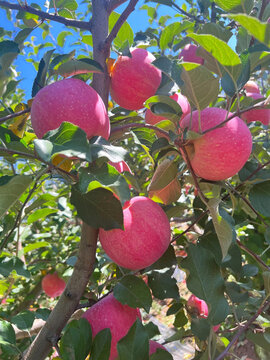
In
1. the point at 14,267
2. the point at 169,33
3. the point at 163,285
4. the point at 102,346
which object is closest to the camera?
the point at 102,346

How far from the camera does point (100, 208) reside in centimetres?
58

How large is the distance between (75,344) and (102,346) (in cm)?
5

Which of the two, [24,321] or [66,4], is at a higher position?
[66,4]

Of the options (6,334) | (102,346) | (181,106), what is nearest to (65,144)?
(102,346)

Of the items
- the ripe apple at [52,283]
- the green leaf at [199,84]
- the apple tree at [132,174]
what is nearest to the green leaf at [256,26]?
the apple tree at [132,174]

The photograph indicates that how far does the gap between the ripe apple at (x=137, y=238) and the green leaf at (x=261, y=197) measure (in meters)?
0.25

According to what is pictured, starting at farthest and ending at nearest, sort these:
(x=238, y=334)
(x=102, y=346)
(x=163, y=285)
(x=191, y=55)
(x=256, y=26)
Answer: (x=191, y=55)
(x=163, y=285)
(x=238, y=334)
(x=102, y=346)
(x=256, y=26)

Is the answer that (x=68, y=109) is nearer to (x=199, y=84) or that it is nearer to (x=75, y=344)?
(x=199, y=84)

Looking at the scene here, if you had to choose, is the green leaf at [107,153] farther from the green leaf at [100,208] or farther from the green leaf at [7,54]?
the green leaf at [7,54]

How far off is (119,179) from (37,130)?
0.28m

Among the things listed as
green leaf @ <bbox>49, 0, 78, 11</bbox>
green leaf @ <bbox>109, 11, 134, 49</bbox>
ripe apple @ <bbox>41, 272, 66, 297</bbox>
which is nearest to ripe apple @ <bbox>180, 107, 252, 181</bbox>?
green leaf @ <bbox>109, 11, 134, 49</bbox>

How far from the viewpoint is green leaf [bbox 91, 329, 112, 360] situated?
2.04 feet

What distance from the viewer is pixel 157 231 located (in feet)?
2.39

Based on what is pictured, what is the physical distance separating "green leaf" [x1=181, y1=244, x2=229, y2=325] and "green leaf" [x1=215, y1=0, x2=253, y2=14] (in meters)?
0.59
